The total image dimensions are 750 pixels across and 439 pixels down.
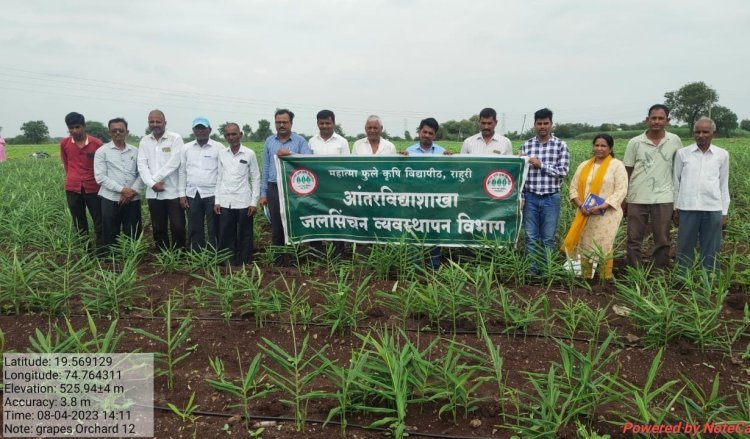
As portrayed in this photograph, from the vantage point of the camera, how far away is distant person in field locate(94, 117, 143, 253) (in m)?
5.63

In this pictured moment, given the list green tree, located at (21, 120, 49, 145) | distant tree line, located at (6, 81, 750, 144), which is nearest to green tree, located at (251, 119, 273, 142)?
distant tree line, located at (6, 81, 750, 144)

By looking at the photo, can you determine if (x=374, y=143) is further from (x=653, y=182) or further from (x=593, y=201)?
(x=653, y=182)

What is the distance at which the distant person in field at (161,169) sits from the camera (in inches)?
220

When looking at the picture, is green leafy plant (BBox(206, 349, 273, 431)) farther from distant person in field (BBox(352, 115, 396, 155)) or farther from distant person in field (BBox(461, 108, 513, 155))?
distant person in field (BBox(461, 108, 513, 155))

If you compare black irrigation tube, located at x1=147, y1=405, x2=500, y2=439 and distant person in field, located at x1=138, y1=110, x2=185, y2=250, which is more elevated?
distant person in field, located at x1=138, y1=110, x2=185, y2=250

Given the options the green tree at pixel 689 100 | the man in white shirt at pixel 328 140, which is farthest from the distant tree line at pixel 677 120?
the man in white shirt at pixel 328 140

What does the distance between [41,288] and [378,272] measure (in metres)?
2.90

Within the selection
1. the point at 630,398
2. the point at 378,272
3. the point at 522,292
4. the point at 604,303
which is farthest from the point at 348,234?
the point at 630,398

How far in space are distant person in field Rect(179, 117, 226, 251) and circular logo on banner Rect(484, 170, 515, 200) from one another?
289cm

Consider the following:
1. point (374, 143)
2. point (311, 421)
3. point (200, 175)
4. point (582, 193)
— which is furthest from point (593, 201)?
point (200, 175)

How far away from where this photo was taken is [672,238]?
6.75 metres

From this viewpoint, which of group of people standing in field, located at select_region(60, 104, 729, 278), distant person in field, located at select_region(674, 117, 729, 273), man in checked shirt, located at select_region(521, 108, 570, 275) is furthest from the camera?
man in checked shirt, located at select_region(521, 108, 570, 275)
